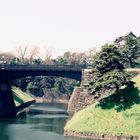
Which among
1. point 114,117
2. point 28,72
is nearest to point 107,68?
point 114,117

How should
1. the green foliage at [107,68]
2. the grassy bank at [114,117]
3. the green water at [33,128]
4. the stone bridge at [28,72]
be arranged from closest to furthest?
the grassy bank at [114,117] → the green water at [33,128] → the green foliage at [107,68] → the stone bridge at [28,72]

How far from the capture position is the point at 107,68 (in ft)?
297

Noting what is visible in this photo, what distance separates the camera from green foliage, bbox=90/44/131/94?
85750 mm

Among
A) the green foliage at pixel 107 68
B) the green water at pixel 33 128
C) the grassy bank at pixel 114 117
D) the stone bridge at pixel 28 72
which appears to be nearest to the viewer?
the grassy bank at pixel 114 117

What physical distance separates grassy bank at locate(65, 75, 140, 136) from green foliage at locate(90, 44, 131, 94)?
120 inches

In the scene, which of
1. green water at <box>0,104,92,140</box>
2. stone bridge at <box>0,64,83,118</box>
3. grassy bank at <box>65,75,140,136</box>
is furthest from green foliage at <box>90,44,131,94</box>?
stone bridge at <box>0,64,83,118</box>

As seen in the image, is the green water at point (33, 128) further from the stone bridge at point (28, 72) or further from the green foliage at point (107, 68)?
the green foliage at point (107, 68)

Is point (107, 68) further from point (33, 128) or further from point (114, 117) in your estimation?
point (33, 128)

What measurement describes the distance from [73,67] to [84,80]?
1075cm

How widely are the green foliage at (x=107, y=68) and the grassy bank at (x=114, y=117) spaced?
3.04m

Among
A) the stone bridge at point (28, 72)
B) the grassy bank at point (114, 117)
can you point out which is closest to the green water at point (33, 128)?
the grassy bank at point (114, 117)

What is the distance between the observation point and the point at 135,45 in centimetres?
13038

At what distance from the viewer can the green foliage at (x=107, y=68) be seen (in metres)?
85.8

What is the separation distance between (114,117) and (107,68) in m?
13.7
